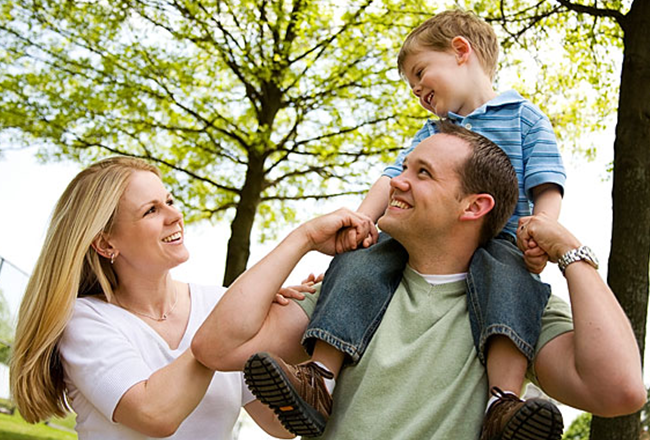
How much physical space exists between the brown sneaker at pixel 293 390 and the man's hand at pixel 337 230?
385mm

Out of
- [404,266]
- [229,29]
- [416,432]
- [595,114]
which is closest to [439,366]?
[416,432]

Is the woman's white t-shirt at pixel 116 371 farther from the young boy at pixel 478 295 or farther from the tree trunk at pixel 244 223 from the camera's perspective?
the tree trunk at pixel 244 223

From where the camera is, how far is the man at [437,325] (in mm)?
1726

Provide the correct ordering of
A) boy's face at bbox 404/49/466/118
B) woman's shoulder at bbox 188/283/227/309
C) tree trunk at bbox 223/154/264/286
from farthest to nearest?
tree trunk at bbox 223/154/264/286, woman's shoulder at bbox 188/283/227/309, boy's face at bbox 404/49/466/118

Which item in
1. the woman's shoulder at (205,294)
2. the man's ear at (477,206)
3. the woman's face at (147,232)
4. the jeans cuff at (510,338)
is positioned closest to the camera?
the jeans cuff at (510,338)

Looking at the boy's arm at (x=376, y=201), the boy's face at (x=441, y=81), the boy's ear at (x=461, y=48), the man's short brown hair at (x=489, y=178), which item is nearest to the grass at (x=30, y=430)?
the boy's arm at (x=376, y=201)

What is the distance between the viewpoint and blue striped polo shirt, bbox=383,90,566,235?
7.38 ft

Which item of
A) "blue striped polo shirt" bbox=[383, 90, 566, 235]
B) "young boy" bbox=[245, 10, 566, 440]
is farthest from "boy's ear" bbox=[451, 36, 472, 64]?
"blue striped polo shirt" bbox=[383, 90, 566, 235]

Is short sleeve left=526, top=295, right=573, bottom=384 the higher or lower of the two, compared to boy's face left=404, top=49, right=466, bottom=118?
lower

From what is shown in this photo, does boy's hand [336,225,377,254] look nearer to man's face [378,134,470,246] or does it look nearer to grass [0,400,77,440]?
man's face [378,134,470,246]

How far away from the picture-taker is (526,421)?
62.9 inches

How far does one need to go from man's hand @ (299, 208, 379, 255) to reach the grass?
7236 millimetres

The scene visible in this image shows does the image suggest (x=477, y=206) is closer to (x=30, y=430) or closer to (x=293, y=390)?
(x=293, y=390)

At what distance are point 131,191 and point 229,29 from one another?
6895 mm
